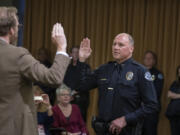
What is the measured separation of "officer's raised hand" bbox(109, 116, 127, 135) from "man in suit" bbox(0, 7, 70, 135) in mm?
1104

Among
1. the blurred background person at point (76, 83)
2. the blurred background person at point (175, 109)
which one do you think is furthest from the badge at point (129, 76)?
the blurred background person at point (76, 83)

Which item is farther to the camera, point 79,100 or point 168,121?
point 168,121

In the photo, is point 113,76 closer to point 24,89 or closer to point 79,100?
point 24,89

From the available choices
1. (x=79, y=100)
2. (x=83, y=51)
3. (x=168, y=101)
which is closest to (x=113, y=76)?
(x=83, y=51)

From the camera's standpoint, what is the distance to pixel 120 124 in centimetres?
286

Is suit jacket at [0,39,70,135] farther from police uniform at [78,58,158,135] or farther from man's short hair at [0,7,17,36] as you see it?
police uniform at [78,58,158,135]

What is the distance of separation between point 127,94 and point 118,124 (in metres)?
0.28

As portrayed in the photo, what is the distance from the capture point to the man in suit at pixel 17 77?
5.90 ft

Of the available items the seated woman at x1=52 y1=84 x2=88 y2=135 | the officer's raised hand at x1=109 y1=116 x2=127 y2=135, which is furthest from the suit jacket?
the seated woman at x1=52 y1=84 x2=88 y2=135

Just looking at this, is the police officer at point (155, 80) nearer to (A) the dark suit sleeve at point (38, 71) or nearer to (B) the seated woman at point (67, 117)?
(B) the seated woman at point (67, 117)

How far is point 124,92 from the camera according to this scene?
2967 mm

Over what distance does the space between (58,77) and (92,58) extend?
4.54 m

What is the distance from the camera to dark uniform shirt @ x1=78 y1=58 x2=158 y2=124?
9.64 feet

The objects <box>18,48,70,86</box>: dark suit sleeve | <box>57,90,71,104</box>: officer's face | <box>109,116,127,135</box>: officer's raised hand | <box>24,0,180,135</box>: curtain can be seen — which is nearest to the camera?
<box>18,48,70,86</box>: dark suit sleeve
